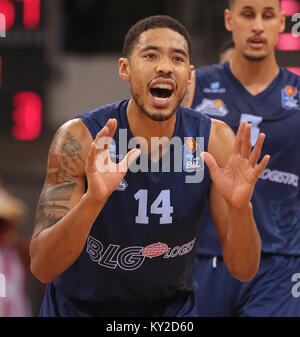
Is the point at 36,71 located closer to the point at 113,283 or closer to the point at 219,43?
the point at 219,43

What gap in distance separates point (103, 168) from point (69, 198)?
284 millimetres

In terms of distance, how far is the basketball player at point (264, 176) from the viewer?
4.25 meters

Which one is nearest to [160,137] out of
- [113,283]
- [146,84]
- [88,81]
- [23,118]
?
[146,84]

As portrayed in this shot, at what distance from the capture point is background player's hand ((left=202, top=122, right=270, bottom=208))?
317cm

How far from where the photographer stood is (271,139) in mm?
4246

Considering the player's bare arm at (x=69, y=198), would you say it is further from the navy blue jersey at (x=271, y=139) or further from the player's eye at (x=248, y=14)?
the player's eye at (x=248, y=14)

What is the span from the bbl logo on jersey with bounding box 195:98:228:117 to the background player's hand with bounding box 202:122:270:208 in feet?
3.81

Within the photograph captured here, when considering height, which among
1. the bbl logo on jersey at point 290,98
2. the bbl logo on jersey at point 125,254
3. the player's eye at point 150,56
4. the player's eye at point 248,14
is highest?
the player's eye at point 248,14

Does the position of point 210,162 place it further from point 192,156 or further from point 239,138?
point 192,156

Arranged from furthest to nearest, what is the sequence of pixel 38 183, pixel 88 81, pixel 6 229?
pixel 38 183, pixel 88 81, pixel 6 229

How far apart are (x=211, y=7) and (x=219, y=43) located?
39cm

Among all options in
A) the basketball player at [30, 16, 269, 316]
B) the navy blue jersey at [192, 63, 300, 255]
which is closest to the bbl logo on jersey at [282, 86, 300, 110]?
the navy blue jersey at [192, 63, 300, 255]

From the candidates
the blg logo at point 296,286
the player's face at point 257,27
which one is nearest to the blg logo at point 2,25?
the player's face at point 257,27
